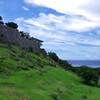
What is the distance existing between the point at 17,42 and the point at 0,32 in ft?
39.3

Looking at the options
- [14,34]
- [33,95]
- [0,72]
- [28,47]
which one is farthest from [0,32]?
[33,95]

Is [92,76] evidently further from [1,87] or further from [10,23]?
[10,23]

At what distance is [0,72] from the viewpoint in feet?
80.6

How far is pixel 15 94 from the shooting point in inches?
689

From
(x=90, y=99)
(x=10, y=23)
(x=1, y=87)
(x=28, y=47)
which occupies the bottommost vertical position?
(x=90, y=99)

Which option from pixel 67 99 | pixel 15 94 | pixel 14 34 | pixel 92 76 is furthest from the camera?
pixel 14 34

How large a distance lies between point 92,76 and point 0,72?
36128 millimetres

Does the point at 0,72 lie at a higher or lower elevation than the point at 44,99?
higher

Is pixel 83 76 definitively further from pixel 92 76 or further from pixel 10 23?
pixel 10 23

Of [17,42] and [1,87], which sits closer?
[1,87]

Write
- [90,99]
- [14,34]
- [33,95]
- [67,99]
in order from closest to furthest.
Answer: [33,95]
[67,99]
[90,99]
[14,34]

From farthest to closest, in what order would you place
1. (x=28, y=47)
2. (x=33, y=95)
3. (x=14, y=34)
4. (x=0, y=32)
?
(x=28, y=47), (x=14, y=34), (x=0, y=32), (x=33, y=95)

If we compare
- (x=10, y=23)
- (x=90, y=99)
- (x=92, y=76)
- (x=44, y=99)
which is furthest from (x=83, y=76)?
(x=10, y=23)

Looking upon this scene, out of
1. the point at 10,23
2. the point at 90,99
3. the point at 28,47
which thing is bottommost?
the point at 90,99
